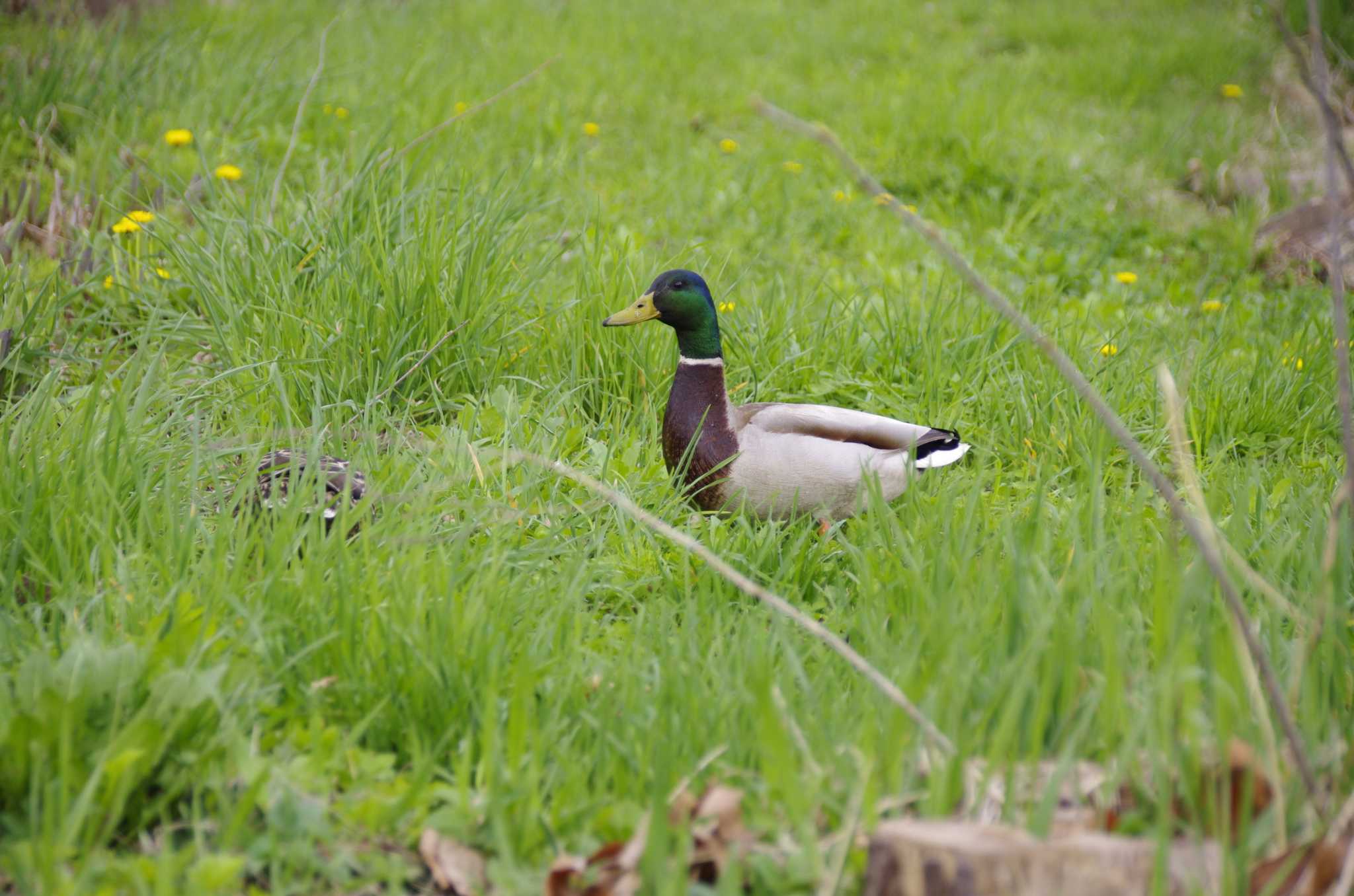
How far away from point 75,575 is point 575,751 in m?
1.08

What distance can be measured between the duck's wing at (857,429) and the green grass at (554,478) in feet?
0.36

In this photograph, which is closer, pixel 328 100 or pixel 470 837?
pixel 470 837

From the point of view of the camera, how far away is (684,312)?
301 cm

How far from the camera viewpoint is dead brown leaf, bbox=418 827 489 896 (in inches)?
63.7

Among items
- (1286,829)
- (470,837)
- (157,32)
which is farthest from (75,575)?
(157,32)

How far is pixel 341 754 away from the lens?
5.84 ft

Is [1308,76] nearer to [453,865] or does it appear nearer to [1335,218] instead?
[1335,218]

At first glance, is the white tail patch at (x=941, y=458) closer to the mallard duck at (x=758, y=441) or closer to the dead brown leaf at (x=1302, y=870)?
the mallard duck at (x=758, y=441)

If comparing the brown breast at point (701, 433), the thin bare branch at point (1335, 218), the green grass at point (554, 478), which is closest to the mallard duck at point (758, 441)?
the brown breast at point (701, 433)

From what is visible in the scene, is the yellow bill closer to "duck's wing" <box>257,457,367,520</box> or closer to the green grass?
the green grass

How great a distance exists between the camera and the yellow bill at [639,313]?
9.94 ft

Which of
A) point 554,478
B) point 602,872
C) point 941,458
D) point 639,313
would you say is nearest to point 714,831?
point 602,872

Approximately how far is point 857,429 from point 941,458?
256mm

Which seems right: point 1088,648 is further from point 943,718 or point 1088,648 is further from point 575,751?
point 575,751
